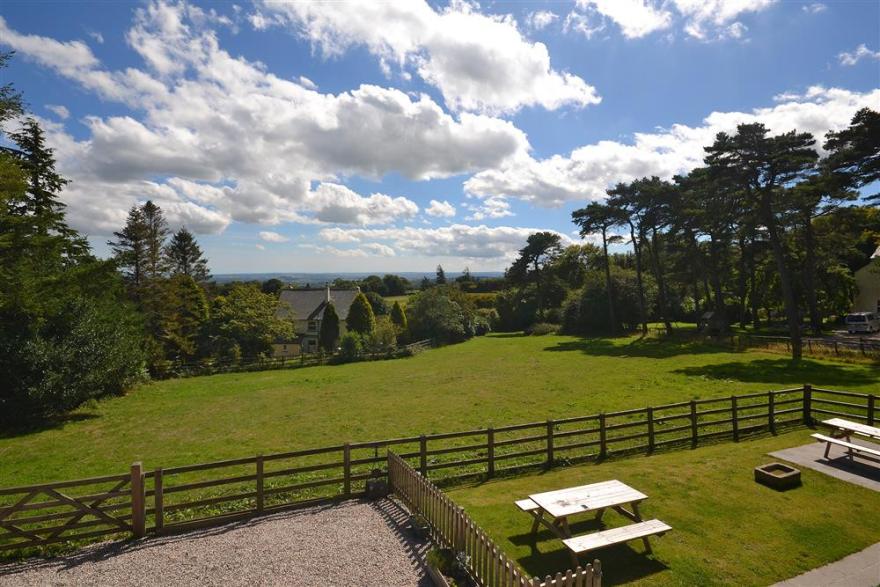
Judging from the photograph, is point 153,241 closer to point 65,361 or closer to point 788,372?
point 65,361

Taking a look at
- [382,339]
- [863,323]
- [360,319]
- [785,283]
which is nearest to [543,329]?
[382,339]

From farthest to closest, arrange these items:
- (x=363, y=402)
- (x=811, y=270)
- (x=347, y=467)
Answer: (x=811, y=270)
(x=363, y=402)
(x=347, y=467)

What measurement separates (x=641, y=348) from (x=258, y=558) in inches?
1336

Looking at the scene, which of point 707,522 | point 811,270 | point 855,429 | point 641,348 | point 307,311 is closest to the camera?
point 707,522

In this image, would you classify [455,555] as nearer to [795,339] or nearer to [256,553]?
[256,553]

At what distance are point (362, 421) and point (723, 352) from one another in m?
25.9

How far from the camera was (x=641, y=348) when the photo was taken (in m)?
35.5

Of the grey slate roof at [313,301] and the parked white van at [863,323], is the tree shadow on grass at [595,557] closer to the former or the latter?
the parked white van at [863,323]

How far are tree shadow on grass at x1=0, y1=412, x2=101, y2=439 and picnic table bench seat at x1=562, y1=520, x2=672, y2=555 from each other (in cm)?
2233

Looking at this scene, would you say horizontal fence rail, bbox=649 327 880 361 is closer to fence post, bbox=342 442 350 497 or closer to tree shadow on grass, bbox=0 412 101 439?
fence post, bbox=342 442 350 497

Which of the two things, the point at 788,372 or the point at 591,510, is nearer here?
the point at 591,510

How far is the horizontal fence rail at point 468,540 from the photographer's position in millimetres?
5219

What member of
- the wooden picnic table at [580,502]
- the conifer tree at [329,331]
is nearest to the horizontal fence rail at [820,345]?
the wooden picnic table at [580,502]

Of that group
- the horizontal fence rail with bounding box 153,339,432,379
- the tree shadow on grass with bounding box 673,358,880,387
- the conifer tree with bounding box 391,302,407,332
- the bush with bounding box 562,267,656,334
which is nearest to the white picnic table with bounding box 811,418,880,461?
the tree shadow on grass with bounding box 673,358,880,387
